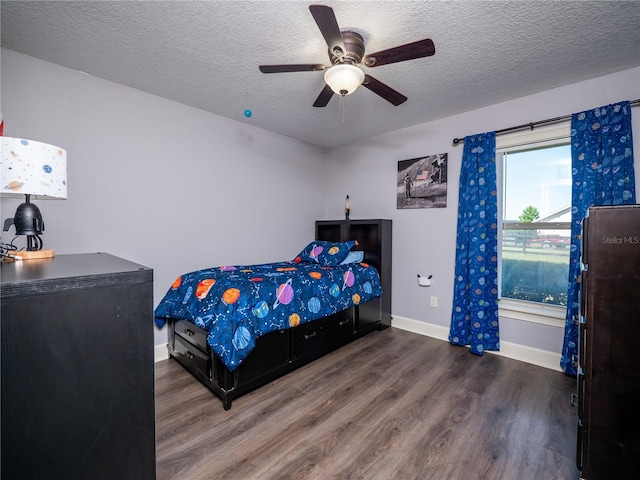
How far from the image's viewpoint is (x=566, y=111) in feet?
7.64

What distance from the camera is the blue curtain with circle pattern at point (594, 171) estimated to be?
2045 millimetres

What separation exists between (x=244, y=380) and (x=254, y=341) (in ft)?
1.00

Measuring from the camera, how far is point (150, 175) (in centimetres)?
247

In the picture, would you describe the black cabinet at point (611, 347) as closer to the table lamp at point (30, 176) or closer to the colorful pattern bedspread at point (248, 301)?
the colorful pattern bedspread at point (248, 301)

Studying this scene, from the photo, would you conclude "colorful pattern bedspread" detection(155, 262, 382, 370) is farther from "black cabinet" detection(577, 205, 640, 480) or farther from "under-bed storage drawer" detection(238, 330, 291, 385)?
"black cabinet" detection(577, 205, 640, 480)

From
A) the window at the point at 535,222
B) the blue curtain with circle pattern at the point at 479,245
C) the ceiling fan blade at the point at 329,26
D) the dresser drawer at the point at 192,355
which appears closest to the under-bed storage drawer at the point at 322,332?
the dresser drawer at the point at 192,355

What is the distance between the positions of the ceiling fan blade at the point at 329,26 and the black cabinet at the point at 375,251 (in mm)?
2037

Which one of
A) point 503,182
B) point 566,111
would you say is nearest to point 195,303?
point 503,182

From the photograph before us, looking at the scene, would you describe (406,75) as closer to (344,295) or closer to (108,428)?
(344,295)

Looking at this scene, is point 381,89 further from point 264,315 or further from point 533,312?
point 533,312

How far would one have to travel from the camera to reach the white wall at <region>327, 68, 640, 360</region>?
2.28 meters

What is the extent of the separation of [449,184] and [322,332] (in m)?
2.05

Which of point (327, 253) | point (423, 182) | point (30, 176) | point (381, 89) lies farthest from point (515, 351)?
point (30, 176)

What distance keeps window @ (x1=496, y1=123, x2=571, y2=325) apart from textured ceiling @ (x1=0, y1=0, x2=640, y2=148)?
0.51 m
